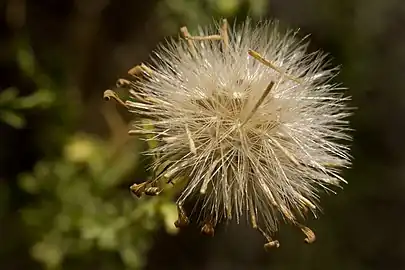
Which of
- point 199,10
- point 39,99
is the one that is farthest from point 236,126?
point 39,99

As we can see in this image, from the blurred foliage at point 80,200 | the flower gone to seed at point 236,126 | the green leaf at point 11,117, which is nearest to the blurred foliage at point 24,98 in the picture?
the green leaf at point 11,117

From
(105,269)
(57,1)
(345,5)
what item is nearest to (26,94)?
(57,1)

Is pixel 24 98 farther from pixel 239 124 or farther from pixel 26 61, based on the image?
pixel 239 124

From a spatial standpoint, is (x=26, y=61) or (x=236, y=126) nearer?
(x=236, y=126)

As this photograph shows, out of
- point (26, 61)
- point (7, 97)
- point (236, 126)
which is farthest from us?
point (26, 61)

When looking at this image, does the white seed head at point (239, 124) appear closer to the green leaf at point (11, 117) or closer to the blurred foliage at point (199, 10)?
the blurred foliage at point (199, 10)

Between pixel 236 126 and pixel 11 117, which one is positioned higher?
pixel 11 117

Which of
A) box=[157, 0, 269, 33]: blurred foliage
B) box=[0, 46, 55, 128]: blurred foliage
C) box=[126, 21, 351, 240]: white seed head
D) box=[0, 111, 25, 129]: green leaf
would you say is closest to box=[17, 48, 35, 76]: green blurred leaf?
box=[0, 46, 55, 128]: blurred foliage
